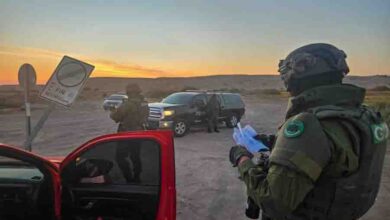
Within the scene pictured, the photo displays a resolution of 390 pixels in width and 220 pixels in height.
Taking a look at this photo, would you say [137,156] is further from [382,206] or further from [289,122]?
[382,206]

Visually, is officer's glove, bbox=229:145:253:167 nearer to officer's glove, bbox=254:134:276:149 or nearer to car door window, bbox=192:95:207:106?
officer's glove, bbox=254:134:276:149

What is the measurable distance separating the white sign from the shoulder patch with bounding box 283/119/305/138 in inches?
191

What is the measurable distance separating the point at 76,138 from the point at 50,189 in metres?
13.0

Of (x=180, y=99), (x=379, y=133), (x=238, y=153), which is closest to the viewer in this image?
(x=379, y=133)

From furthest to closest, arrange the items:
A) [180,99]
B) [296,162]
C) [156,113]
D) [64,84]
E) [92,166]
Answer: [180,99], [156,113], [64,84], [92,166], [296,162]

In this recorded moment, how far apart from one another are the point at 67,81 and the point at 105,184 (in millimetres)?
3571

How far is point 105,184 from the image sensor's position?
135 inches

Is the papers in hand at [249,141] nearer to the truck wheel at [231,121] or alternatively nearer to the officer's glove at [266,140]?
the officer's glove at [266,140]

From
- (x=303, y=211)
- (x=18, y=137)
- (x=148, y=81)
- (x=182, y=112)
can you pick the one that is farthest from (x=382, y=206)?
(x=148, y=81)

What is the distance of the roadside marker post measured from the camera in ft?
21.5

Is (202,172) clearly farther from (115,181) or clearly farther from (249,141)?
(249,141)

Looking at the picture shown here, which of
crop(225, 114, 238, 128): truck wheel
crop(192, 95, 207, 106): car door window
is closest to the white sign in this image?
crop(192, 95, 207, 106): car door window

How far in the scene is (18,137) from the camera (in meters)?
16.6

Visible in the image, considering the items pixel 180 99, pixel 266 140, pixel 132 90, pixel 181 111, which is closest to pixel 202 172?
pixel 132 90
